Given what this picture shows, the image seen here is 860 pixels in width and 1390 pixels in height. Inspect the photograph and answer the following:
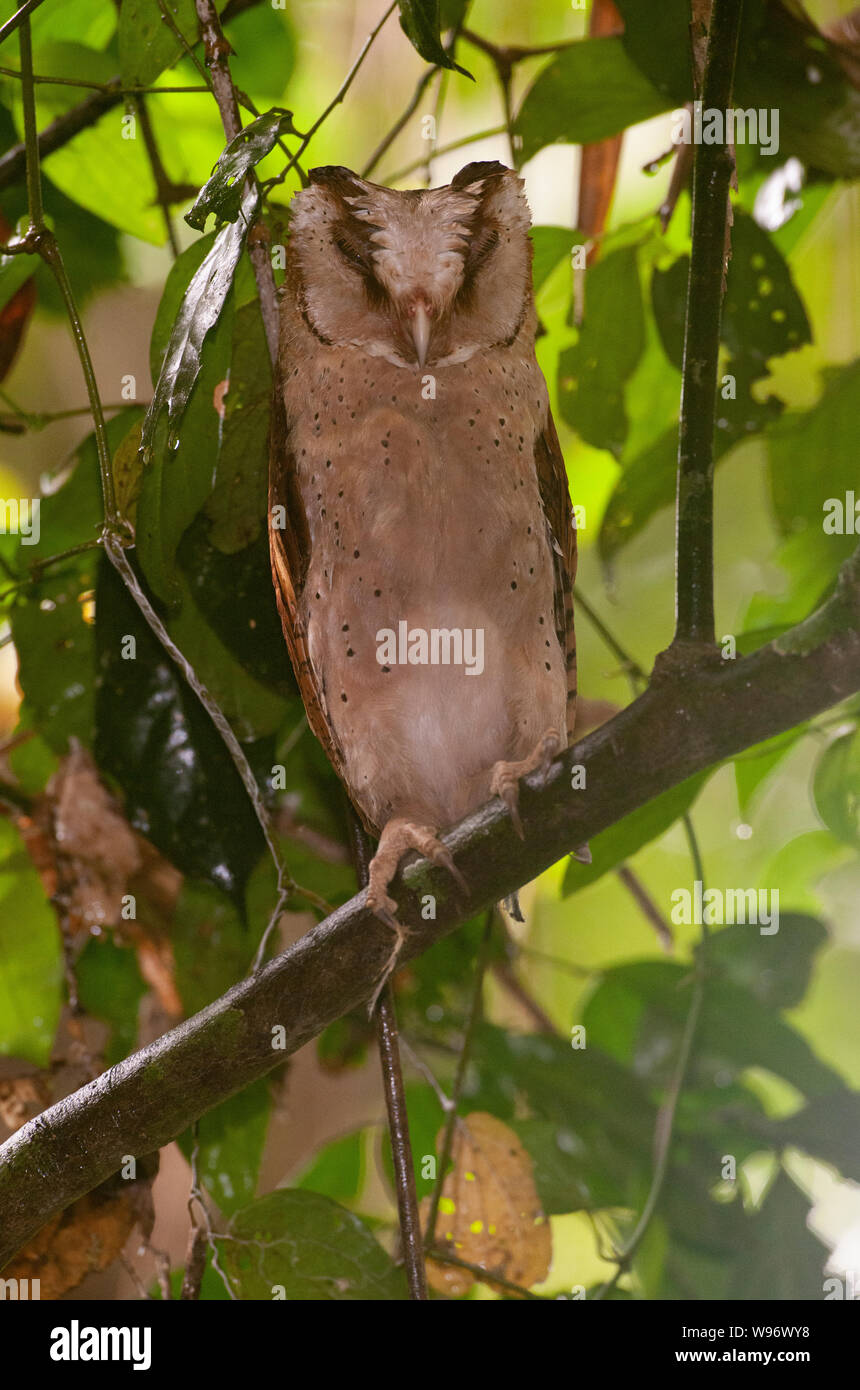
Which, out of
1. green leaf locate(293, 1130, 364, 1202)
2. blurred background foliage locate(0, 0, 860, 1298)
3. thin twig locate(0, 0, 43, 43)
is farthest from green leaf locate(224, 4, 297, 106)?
green leaf locate(293, 1130, 364, 1202)

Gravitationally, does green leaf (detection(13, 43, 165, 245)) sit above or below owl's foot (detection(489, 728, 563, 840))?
above

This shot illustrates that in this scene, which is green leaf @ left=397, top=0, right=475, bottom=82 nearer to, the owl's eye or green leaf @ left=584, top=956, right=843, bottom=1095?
the owl's eye

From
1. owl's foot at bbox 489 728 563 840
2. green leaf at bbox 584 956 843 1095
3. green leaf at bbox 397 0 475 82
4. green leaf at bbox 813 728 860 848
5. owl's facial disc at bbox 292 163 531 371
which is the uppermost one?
green leaf at bbox 397 0 475 82

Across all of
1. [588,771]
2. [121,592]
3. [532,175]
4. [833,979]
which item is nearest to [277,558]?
[121,592]

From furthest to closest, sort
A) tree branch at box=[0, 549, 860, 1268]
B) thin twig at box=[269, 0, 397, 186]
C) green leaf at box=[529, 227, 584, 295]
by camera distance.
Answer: green leaf at box=[529, 227, 584, 295] < thin twig at box=[269, 0, 397, 186] < tree branch at box=[0, 549, 860, 1268]

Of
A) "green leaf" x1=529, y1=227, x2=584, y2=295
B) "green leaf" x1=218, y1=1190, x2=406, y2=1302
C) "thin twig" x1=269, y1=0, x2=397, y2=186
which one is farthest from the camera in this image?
"green leaf" x1=529, y1=227, x2=584, y2=295

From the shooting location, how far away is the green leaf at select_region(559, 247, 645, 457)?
37.2 inches

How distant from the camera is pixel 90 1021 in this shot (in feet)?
3.23

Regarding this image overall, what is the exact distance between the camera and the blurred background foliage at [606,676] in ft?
2.83

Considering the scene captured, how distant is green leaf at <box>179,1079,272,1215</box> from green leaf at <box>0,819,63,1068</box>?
16cm

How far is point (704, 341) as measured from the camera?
0.64 metres

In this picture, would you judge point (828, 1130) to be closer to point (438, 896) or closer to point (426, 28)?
point (438, 896)

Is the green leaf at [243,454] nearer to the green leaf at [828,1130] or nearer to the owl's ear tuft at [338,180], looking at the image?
the owl's ear tuft at [338,180]

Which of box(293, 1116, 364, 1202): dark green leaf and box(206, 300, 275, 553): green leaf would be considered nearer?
box(206, 300, 275, 553): green leaf
